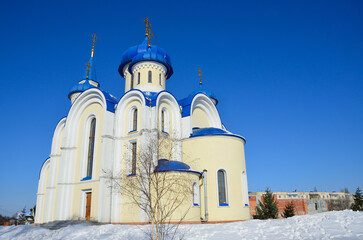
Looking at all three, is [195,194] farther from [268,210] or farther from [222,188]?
[268,210]

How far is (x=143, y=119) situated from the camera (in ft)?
49.6

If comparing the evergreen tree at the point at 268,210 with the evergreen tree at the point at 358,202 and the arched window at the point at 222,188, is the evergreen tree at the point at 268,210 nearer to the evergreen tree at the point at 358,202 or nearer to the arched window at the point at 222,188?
the arched window at the point at 222,188

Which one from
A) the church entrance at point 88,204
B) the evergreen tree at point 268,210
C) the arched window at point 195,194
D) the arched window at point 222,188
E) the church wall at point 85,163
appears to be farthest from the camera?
the evergreen tree at point 268,210

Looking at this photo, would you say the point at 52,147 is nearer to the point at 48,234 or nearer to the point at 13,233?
the point at 13,233

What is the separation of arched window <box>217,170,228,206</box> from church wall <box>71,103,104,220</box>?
6747mm

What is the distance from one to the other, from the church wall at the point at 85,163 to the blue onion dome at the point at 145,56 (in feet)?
16.6

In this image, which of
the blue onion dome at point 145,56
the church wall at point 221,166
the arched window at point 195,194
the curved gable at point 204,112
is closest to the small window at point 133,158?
the church wall at point 221,166

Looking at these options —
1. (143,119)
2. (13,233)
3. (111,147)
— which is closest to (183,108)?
(143,119)

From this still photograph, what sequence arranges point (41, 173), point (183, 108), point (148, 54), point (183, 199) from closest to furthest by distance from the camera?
point (183, 199)
point (183, 108)
point (148, 54)
point (41, 173)

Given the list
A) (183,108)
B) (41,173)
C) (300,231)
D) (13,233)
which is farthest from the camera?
(41,173)

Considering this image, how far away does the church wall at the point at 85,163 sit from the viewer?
15.5 meters

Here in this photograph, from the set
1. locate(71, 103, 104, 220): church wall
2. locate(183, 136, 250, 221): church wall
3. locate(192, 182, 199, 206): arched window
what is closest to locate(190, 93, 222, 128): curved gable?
locate(183, 136, 250, 221): church wall

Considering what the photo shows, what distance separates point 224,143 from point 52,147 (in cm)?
1274

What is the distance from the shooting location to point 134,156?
15.2 metres
